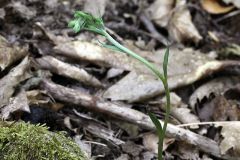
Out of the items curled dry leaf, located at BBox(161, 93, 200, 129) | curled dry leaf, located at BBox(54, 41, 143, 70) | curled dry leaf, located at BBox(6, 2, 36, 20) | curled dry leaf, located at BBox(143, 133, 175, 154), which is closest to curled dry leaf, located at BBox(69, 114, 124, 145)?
curled dry leaf, located at BBox(143, 133, 175, 154)

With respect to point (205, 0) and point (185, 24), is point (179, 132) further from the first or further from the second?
point (205, 0)

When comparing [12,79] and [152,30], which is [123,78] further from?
[152,30]

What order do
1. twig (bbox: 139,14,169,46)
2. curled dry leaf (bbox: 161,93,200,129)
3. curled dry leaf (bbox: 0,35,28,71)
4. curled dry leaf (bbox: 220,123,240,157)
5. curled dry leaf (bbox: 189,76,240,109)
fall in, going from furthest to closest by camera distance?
twig (bbox: 139,14,169,46) < curled dry leaf (bbox: 189,76,240,109) < curled dry leaf (bbox: 161,93,200,129) < curled dry leaf (bbox: 0,35,28,71) < curled dry leaf (bbox: 220,123,240,157)

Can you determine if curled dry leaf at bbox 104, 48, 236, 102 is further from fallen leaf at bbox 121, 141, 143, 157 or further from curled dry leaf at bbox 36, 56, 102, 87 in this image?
fallen leaf at bbox 121, 141, 143, 157

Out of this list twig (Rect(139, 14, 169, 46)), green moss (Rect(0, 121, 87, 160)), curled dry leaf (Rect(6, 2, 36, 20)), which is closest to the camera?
green moss (Rect(0, 121, 87, 160))

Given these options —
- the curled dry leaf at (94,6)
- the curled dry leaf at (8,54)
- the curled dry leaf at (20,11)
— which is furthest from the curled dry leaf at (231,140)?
the curled dry leaf at (20,11)

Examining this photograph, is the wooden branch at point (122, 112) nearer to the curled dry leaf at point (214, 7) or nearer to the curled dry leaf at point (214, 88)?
the curled dry leaf at point (214, 88)

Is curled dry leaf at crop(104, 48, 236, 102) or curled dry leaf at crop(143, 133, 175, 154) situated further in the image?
curled dry leaf at crop(104, 48, 236, 102)
